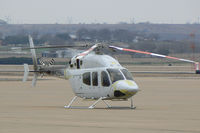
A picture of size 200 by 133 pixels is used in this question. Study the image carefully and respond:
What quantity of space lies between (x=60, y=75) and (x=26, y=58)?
6637 cm

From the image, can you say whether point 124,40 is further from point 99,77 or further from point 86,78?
point 99,77

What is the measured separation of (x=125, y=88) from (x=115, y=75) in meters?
0.74

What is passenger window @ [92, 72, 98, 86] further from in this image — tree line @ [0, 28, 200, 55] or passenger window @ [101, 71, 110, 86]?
tree line @ [0, 28, 200, 55]

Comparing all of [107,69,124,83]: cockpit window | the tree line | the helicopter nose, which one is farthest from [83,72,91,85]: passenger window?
the tree line

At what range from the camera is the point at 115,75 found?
21109 millimetres

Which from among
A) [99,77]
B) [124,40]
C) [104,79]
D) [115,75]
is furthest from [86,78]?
[124,40]

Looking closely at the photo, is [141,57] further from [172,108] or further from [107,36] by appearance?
[172,108]

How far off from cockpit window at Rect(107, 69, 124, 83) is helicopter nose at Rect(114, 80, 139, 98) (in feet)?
0.64

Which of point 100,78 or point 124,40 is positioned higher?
point 100,78

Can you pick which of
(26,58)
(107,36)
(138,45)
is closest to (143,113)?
(26,58)

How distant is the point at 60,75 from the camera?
23.3 meters

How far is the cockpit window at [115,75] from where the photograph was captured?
21016 millimetres

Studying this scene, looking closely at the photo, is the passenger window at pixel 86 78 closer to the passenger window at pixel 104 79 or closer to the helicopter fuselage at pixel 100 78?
the helicopter fuselage at pixel 100 78

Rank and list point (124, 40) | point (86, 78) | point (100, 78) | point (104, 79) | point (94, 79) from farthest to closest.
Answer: point (124, 40)
point (86, 78)
point (94, 79)
point (100, 78)
point (104, 79)
